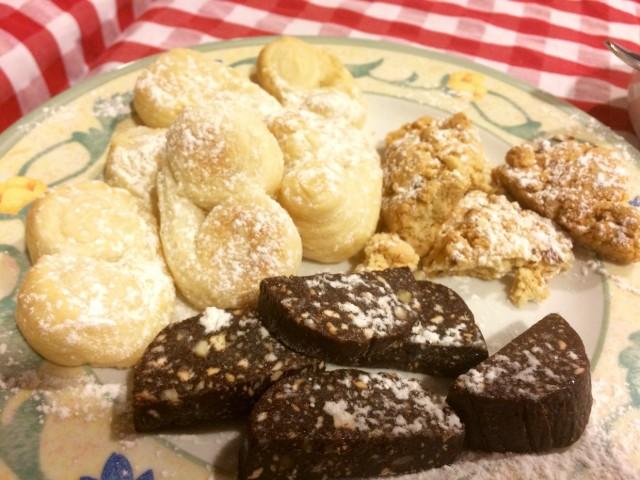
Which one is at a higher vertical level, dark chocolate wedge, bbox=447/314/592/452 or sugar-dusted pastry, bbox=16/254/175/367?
sugar-dusted pastry, bbox=16/254/175/367

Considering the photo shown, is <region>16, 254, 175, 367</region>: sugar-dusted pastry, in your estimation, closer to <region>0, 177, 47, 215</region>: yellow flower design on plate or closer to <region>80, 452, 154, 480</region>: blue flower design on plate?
<region>80, 452, 154, 480</region>: blue flower design on plate

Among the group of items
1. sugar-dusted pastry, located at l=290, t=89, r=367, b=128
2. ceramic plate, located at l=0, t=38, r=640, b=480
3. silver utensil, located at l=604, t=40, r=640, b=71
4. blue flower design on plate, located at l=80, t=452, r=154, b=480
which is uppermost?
silver utensil, located at l=604, t=40, r=640, b=71

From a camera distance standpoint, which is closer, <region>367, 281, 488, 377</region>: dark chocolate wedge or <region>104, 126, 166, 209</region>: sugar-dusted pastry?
<region>367, 281, 488, 377</region>: dark chocolate wedge

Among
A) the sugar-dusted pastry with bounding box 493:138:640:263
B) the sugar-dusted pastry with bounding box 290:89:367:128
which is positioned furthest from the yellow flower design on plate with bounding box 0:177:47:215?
the sugar-dusted pastry with bounding box 493:138:640:263

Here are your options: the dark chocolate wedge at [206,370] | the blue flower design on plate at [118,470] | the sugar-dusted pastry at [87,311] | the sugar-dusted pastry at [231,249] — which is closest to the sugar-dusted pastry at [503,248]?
the sugar-dusted pastry at [231,249]

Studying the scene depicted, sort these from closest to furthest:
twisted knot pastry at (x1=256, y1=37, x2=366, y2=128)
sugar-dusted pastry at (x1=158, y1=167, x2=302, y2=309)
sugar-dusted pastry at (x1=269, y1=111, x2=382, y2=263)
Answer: sugar-dusted pastry at (x1=158, y1=167, x2=302, y2=309)
sugar-dusted pastry at (x1=269, y1=111, x2=382, y2=263)
twisted knot pastry at (x1=256, y1=37, x2=366, y2=128)

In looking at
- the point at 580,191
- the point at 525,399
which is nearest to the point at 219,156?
the point at 525,399

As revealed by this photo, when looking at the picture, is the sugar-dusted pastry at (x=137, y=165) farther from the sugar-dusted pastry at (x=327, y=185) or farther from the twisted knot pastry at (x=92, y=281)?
the sugar-dusted pastry at (x=327, y=185)

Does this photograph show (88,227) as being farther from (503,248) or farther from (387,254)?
(503,248)
